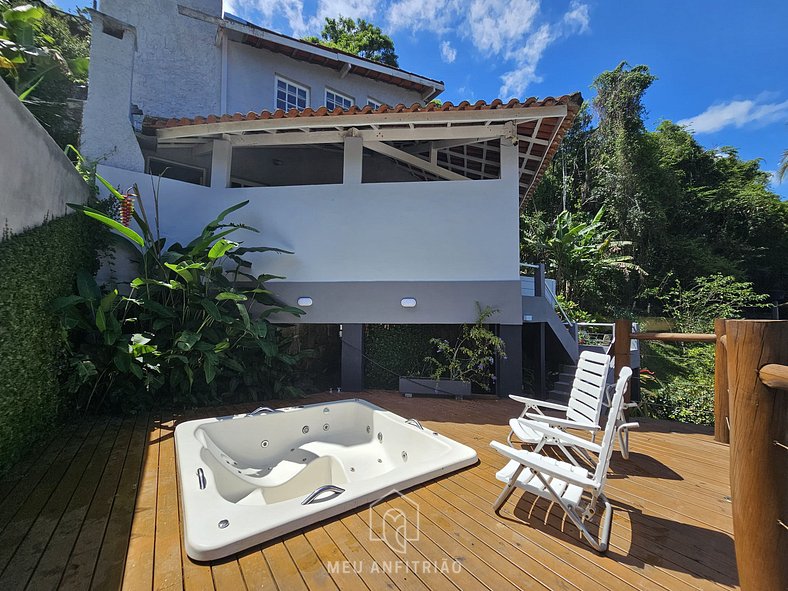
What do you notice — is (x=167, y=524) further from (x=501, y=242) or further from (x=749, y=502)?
(x=501, y=242)

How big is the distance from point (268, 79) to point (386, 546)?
11023 mm

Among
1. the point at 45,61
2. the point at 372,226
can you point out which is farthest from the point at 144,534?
the point at 45,61

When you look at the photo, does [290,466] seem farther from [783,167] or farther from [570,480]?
[783,167]

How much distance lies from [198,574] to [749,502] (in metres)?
2.63

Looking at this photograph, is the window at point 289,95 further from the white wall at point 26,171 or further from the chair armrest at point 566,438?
the chair armrest at point 566,438

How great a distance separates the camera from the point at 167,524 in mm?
2594

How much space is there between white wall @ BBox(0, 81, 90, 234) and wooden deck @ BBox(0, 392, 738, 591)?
2.51 m

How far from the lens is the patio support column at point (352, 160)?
7.01 metres

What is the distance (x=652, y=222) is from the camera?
19.0m

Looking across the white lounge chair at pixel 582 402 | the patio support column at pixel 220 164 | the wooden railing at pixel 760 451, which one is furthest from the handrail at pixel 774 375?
the patio support column at pixel 220 164

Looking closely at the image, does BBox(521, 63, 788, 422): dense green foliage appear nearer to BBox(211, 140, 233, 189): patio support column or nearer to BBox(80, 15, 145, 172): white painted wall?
BBox(211, 140, 233, 189): patio support column

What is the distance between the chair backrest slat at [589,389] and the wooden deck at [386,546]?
55 cm

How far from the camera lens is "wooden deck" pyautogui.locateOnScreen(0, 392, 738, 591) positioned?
2.06 metres

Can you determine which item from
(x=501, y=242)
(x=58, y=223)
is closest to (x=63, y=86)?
(x=58, y=223)
